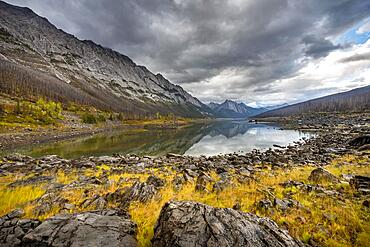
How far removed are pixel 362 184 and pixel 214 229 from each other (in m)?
10.9

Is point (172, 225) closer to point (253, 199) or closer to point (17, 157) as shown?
point (253, 199)

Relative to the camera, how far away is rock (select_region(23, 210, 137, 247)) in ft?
19.0

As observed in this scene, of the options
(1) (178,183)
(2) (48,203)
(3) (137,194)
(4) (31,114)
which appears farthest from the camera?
(4) (31,114)

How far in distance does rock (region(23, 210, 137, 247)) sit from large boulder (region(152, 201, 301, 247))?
3.67ft

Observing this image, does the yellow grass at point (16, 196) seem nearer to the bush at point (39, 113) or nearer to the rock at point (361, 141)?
the rock at point (361, 141)

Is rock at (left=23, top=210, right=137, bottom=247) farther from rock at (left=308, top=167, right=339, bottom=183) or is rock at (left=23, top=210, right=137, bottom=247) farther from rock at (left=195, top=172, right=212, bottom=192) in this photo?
rock at (left=308, top=167, right=339, bottom=183)

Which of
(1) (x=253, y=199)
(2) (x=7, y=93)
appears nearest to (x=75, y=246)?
(1) (x=253, y=199)

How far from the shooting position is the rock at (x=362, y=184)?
10.4m

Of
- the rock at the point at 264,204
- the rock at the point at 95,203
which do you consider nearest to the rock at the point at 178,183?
the rock at the point at 95,203

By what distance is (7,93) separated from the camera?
138750 mm

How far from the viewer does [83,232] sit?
6.10 metres

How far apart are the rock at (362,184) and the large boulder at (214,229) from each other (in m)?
7.66

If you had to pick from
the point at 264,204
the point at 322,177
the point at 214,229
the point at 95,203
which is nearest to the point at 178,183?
the point at 95,203

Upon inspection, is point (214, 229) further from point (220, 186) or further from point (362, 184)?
point (362, 184)
